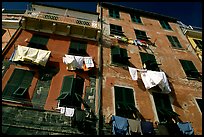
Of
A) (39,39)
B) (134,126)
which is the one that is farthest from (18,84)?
(134,126)

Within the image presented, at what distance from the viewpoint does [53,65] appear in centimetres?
1453

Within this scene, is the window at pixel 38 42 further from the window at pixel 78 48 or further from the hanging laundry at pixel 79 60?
the hanging laundry at pixel 79 60

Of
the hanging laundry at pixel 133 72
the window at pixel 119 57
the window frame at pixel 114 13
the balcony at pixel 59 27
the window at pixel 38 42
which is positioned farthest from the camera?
the window frame at pixel 114 13

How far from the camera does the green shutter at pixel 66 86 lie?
12382 millimetres

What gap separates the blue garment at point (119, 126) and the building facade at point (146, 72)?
47 centimetres

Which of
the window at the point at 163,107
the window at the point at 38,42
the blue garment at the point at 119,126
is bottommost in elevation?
the blue garment at the point at 119,126

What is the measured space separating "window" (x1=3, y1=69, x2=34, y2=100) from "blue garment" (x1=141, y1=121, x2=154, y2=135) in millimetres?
6227

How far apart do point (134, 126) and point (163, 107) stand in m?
3.05

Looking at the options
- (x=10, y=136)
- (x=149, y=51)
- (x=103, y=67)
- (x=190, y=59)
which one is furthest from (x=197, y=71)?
(x=10, y=136)

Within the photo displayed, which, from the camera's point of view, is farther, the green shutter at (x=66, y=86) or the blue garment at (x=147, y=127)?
the green shutter at (x=66, y=86)

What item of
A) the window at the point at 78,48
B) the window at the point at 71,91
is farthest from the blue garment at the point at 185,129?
the window at the point at 78,48

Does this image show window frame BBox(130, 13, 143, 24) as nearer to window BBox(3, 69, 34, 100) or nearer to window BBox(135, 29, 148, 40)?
window BBox(135, 29, 148, 40)

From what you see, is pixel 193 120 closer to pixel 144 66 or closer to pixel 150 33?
pixel 144 66

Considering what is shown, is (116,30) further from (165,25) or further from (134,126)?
(134,126)
